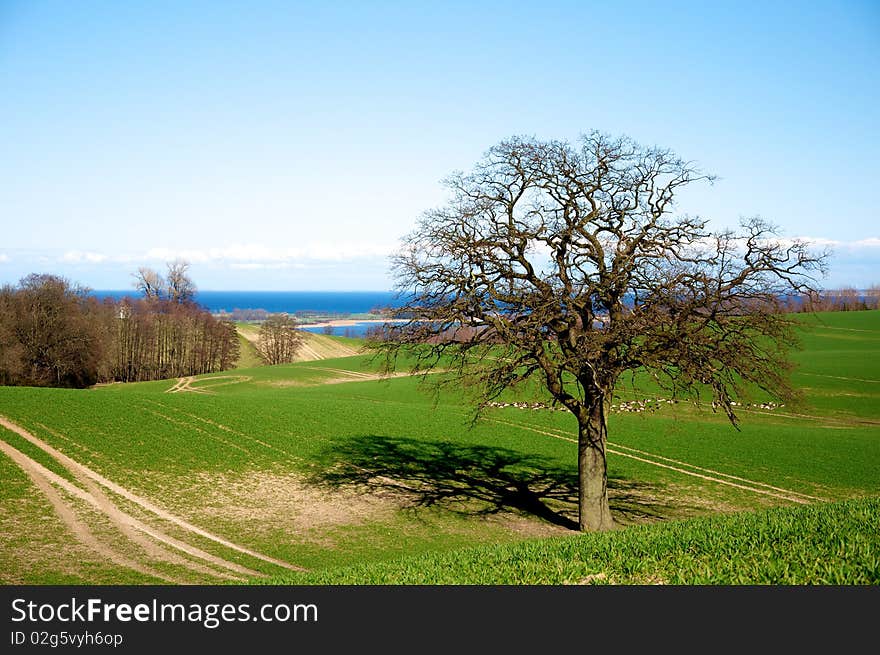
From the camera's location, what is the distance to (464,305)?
18.3 m

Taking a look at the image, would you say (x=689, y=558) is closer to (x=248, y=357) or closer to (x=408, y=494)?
(x=408, y=494)

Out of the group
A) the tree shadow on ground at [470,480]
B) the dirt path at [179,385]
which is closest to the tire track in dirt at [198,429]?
the tree shadow on ground at [470,480]

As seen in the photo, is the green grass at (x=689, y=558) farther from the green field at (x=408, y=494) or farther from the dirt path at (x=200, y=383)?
the dirt path at (x=200, y=383)

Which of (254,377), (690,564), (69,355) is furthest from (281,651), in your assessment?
(69,355)

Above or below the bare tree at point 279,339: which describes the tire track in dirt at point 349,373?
below

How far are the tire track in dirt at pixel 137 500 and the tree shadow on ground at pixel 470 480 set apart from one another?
6223 mm

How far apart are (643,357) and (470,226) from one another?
6.11m

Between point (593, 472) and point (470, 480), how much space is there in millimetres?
7907

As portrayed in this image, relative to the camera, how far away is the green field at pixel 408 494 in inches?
399

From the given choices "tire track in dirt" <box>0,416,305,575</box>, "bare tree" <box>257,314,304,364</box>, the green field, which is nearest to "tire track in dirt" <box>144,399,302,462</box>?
the green field

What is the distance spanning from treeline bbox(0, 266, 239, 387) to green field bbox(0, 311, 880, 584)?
1271 inches

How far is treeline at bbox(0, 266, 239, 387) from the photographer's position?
198 ft

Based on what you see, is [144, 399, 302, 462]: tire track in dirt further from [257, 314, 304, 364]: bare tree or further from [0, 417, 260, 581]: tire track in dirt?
[257, 314, 304, 364]: bare tree

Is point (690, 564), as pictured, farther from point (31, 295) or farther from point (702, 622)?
Answer: point (31, 295)
